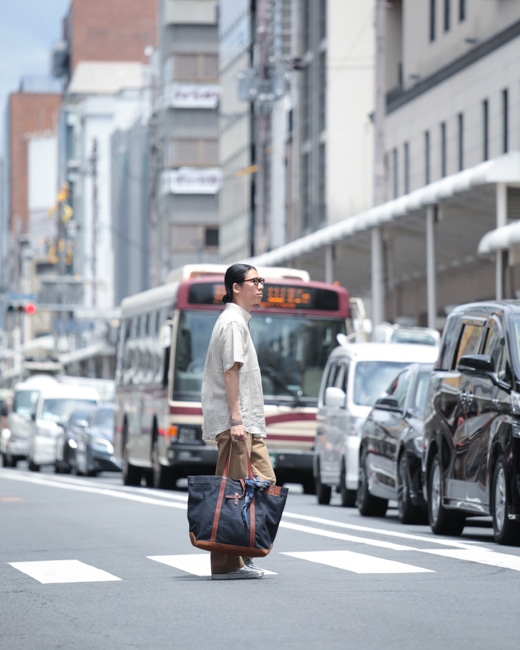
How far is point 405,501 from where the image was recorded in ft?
60.6

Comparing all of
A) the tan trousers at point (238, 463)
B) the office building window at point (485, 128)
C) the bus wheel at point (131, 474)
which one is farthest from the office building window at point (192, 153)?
the tan trousers at point (238, 463)

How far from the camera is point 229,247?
96.2 m

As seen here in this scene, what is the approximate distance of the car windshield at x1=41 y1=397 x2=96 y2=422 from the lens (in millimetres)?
45156

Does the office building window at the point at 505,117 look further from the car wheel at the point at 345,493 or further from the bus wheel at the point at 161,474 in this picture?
the car wheel at the point at 345,493

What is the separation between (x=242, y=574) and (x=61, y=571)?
4.53 feet

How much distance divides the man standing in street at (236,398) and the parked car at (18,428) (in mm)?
35108

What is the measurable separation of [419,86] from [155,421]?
A: 93.9 ft

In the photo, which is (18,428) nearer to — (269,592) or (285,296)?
(285,296)

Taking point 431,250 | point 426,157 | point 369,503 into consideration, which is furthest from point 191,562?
point 426,157

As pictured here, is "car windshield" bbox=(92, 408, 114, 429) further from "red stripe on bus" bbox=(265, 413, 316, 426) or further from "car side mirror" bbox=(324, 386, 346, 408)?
"car side mirror" bbox=(324, 386, 346, 408)

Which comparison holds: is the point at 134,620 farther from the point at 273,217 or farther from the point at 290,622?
the point at 273,217

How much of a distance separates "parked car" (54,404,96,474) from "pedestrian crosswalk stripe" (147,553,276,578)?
84.9ft

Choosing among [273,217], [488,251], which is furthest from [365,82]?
[488,251]

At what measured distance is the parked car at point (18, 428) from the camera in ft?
161
